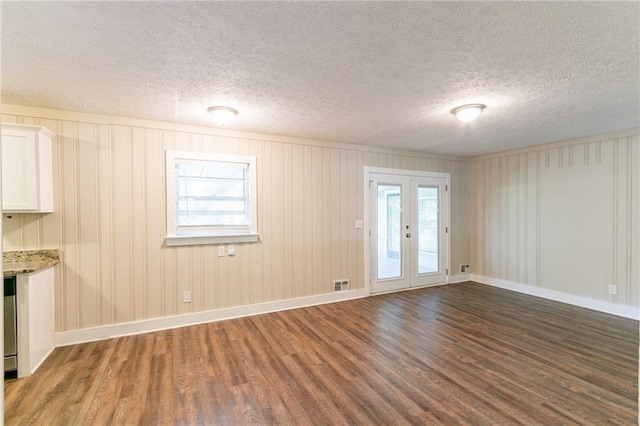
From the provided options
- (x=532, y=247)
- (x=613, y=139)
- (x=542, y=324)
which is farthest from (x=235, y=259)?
(x=613, y=139)

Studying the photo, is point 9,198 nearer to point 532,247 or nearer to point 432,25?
point 432,25

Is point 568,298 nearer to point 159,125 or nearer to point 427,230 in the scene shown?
point 427,230

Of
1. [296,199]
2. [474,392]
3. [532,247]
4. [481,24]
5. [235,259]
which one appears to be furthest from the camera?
[532,247]

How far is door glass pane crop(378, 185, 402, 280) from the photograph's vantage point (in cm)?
530

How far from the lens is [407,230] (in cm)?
548

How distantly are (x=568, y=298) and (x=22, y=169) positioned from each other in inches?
272

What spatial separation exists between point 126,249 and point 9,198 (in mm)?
1113

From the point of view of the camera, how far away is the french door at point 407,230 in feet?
17.2

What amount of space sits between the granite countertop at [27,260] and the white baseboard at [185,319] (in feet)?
2.70

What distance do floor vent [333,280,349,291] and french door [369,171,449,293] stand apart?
1.63 feet

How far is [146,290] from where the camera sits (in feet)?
12.3

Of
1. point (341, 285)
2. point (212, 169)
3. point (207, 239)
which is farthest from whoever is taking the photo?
point (341, 285)

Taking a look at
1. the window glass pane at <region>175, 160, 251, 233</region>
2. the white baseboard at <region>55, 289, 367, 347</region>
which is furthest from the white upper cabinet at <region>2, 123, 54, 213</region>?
the white baseboard at <region>55, 289, 367, 347</region>

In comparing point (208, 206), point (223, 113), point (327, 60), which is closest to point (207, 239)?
point (208, 206)
